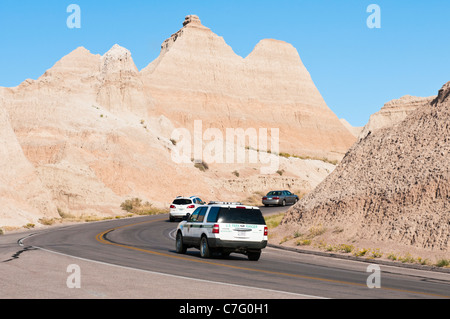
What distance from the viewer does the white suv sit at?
18.6 metres

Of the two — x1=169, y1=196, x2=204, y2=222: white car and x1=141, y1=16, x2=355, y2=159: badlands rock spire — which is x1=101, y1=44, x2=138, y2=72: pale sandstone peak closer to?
x1=141, y1=16, x2=355, y2=159: badlands rock spire

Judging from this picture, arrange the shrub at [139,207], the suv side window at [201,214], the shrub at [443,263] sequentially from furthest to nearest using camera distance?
the shrub at [139,207], the suv side window at [201,214], the shrub at [443,263]

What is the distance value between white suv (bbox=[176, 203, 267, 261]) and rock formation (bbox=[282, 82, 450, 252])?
5906 mm

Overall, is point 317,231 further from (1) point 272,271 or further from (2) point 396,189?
(1) point 272,271

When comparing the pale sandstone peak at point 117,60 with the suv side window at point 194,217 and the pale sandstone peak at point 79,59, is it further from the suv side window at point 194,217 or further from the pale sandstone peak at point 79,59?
the suv side window at point 194,217

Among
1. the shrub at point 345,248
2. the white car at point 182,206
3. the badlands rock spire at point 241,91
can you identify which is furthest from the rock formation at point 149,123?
the shrub at point 345,248

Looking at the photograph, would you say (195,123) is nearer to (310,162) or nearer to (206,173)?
(310,162)

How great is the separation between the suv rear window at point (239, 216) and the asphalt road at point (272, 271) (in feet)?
4.16

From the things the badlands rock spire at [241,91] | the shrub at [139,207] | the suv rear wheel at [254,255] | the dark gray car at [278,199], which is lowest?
the shrub at [139,207]

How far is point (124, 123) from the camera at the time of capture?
82.2 m

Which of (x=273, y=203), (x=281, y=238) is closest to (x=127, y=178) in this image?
(x=273, y=203)

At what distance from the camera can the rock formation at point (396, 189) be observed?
2181 cm

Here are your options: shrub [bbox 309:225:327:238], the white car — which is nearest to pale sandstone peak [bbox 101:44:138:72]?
the white car

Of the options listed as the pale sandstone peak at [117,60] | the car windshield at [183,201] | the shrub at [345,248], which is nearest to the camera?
the shrub at [345,248]
